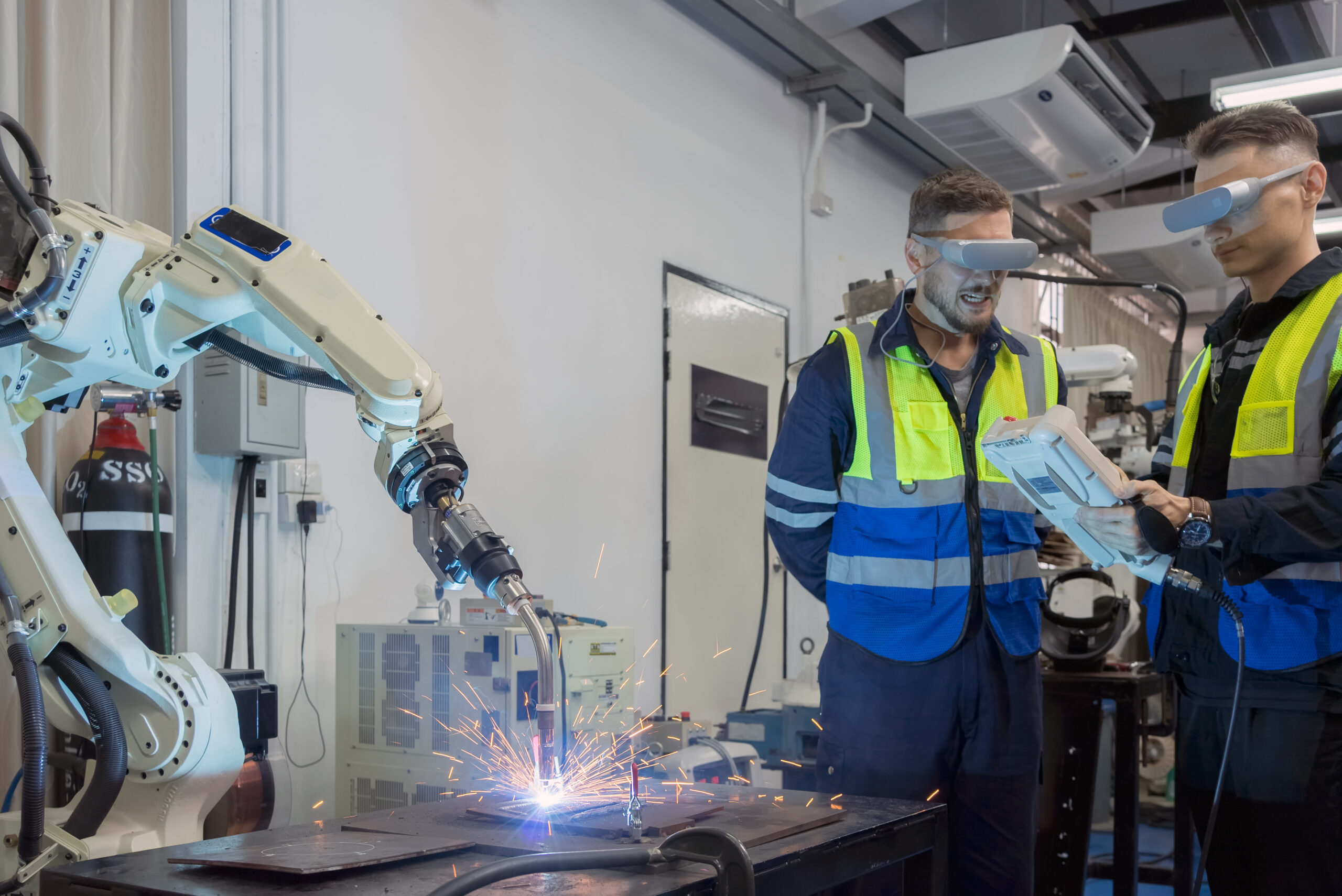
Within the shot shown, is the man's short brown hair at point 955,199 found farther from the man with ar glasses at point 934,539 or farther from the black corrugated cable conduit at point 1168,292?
the black corrugated cable conduit at point 1168,292

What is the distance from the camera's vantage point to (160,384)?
166 cm

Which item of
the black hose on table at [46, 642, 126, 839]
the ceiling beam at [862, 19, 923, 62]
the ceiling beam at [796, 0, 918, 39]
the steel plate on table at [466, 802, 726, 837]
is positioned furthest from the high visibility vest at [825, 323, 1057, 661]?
the ceiling beam at [862, 19, 923, 62]

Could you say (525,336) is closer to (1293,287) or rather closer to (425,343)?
(425,343)

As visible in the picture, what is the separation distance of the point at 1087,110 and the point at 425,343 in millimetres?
3071

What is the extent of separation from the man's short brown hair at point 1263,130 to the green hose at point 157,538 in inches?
79.0

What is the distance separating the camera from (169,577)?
8.57ft

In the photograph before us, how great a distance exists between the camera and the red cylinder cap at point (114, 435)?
7.86 feet

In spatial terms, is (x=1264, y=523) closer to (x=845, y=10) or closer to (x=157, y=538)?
(x=157, y=538)

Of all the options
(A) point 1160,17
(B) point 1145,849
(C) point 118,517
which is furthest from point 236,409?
(A) point 1160,17

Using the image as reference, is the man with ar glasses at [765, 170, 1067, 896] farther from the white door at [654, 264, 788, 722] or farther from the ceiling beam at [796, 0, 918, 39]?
the ceiling beam at [796, 0, 918, 39]

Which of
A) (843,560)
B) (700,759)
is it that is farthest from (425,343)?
(843,560)

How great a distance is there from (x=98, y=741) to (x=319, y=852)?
538 millimetres

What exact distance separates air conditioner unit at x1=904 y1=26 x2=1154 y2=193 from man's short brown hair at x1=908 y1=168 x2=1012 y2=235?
8.74 feet

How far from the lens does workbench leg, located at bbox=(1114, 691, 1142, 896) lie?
3119mm
